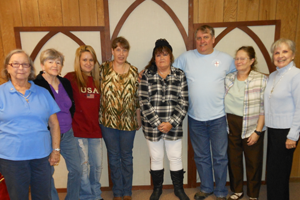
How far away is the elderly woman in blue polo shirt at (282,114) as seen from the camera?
1.75 m

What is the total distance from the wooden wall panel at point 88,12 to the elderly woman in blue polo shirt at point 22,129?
3.20 feet

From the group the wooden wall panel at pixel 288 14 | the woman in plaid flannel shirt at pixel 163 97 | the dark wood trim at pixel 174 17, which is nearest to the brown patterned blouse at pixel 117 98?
the woman in plaid flannel shirt at pixel 163 97

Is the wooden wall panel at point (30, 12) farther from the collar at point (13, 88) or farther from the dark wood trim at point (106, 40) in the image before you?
the collar at point (13, 88)

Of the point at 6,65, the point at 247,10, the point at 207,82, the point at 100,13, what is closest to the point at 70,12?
the point at 100,13

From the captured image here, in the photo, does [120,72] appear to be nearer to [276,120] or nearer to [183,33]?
[183,33]

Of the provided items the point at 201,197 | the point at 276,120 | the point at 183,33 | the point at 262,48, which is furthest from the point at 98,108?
the point at 262,48

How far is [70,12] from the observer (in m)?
2.28

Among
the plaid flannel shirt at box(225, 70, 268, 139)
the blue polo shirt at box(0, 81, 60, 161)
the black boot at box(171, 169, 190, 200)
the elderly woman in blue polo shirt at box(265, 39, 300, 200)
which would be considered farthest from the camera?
the black boot at box(171, 169, 190, 200)

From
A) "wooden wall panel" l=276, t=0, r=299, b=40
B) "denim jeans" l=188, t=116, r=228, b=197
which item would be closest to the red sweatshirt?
"denim jeans" l=188, t=116, r=228, b=197

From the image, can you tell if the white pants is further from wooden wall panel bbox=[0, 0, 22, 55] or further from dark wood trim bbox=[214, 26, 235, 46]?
wooden wall panel bbox=[0, 0, 22, 55]

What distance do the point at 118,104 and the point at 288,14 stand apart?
2.16m

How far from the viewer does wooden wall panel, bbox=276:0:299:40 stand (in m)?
2.32

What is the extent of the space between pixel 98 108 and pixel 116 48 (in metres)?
0.63

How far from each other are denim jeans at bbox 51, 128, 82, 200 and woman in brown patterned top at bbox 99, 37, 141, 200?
323 mm
